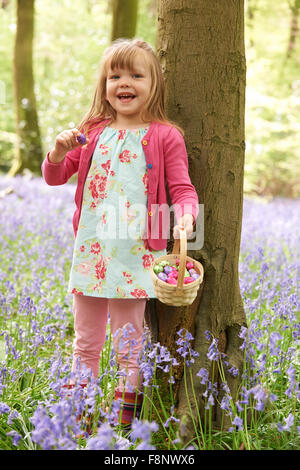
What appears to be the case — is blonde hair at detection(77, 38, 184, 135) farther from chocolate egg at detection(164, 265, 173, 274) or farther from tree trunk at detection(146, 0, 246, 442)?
chocolate egg at detection(164, 265, 173, 274)

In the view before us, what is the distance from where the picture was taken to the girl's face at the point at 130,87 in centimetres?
267

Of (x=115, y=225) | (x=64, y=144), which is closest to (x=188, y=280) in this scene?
(x=115, y=225)

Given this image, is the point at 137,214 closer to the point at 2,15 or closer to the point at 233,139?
the point at 233,139

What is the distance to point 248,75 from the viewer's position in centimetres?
1456

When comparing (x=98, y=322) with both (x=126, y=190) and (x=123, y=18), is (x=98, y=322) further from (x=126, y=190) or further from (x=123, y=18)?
(x=123, y=18)

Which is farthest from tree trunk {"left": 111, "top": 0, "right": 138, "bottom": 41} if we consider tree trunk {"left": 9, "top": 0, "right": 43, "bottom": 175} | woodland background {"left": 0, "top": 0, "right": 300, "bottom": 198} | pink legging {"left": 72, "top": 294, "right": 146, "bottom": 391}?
pink legging {"left": 72, "top": 294, "right": 146, "bottom": 391}

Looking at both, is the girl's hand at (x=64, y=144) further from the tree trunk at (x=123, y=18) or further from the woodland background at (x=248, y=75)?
the woodland background at (x=248, y=75)

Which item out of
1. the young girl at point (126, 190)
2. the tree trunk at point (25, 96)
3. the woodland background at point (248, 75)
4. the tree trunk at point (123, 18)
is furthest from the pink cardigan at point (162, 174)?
the tree trunk at point (25, 96)

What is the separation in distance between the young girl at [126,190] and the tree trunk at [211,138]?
0.44 feet

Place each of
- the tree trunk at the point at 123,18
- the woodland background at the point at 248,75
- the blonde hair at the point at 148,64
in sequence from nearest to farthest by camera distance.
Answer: the blonde hair at the point at 148,64, the tree trunk at the point at 123,18, the woodland background at the point at 248,75

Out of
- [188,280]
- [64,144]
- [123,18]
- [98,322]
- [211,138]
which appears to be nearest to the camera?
[188,280]

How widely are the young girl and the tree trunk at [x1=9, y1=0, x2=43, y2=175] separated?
9259 mm

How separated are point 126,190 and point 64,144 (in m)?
0.41
